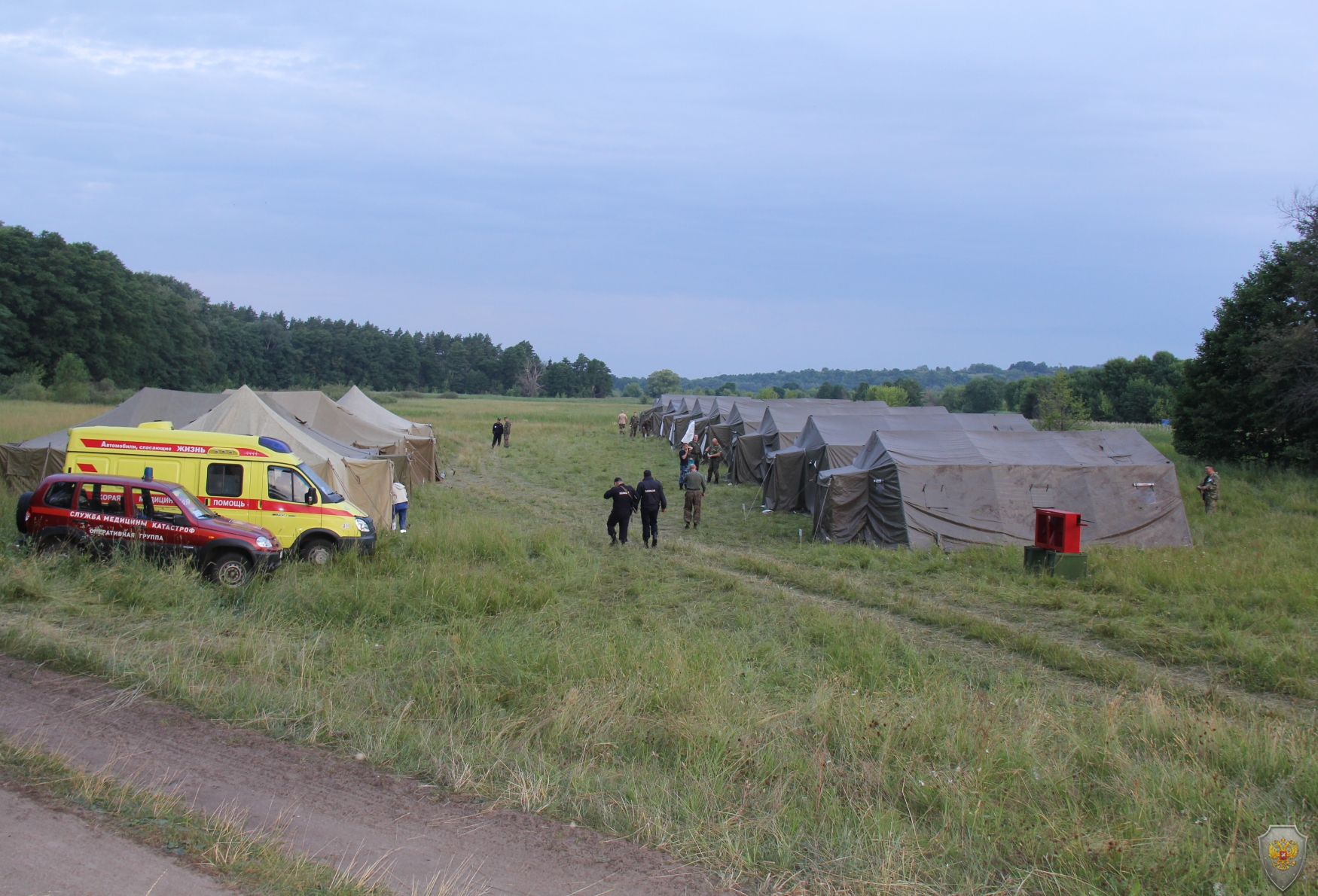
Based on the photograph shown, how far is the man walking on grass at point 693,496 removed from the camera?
17703 mm

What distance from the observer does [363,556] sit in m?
12.5

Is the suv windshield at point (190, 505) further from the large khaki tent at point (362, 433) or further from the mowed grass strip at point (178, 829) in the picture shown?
the large khaki tent at point (362, 433)

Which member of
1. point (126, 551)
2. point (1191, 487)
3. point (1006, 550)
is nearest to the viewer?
point (126, 551)

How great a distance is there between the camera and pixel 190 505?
11266 mm

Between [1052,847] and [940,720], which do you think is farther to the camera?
[940,720]

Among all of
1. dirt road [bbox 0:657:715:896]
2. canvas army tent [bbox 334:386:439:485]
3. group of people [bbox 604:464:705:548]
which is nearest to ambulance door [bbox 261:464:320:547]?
group of people [bbox 604:464:705:548]

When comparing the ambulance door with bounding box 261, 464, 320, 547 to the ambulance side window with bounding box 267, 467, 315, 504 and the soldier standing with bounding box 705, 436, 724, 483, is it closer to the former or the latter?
the ambulance side window with bounding box 267, 467, 315, 504

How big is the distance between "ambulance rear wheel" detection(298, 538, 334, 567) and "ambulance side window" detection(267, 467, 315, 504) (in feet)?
Answer: 2.20

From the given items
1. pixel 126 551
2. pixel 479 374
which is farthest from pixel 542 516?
pixel 479 374

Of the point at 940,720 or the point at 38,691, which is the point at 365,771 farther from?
the point at 940,720

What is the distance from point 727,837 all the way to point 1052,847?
1.68 m

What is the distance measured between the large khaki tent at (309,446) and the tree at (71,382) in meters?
36.0

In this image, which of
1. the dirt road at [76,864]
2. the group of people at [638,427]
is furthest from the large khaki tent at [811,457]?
the group of people at [638,427]

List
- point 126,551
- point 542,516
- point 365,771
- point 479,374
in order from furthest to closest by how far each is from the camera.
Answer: point 479,374 < point 542,516 < point 126,551 < point 365,771
